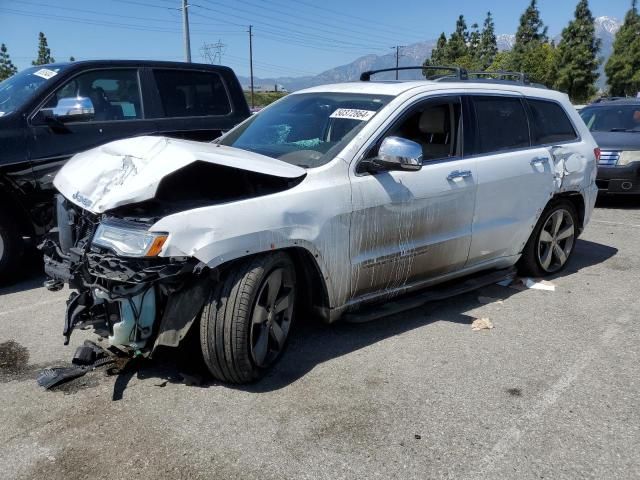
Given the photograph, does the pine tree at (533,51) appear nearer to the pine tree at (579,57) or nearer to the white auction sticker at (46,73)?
the pine tree at (579,57)

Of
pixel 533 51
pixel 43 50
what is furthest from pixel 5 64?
pixel 533 51

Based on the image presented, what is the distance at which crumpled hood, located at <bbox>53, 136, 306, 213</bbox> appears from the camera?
9.61 feet

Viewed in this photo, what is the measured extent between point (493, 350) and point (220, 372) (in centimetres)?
186

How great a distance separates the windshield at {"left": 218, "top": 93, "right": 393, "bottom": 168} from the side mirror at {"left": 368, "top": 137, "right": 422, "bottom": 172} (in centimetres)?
26

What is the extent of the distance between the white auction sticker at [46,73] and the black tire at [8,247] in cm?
136

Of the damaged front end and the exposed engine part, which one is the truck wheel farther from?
the exposed engine part

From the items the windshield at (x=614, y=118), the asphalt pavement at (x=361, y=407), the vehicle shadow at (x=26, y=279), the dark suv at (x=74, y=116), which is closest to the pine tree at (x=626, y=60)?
the windshield at (x=614, y=118)

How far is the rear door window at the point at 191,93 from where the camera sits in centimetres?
595

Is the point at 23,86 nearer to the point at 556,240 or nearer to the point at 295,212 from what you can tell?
the point at 295,212

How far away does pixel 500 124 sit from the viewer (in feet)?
15.1

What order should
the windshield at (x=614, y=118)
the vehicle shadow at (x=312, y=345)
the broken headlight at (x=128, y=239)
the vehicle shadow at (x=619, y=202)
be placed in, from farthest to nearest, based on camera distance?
the windshield at (x=614, y=118) → the vehicle shadow at (x=619, y=202) → the vehicle shadow at (x=312, y=345) → the broken headlight at (x=128, y=239)

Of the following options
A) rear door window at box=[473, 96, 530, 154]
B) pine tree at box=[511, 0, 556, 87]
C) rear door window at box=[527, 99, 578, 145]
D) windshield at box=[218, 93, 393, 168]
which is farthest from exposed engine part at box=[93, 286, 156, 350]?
pine tree at box=[511, 0, 556, 87]

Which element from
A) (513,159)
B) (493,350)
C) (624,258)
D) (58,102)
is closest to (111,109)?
(58,102)

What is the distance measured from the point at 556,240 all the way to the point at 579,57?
4393 centimetres
